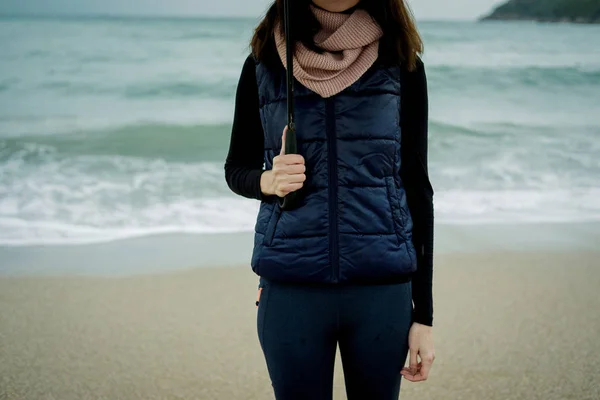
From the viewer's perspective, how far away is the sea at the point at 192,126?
6.65 m

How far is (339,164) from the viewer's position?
152 centimetres

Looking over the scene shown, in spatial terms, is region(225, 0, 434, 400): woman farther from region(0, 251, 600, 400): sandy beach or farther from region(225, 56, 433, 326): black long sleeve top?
region(0, 251, 600, 400): sandy beach

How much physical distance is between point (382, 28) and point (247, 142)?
1.48ft

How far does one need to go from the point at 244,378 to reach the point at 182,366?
365 mm

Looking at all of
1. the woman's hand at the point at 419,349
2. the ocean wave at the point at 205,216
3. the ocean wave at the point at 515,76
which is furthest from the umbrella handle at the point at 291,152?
the ocean wave at the point at 515,76

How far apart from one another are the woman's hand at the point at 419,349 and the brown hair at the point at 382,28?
2.11 feet

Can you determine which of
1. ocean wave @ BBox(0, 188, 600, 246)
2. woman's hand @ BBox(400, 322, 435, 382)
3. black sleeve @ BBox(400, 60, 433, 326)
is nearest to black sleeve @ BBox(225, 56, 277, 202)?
black sleeve @ BBox(400, 60, 433, 326)

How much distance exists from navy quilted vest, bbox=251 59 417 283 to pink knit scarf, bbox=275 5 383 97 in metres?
0.03

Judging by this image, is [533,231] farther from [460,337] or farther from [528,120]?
[528,120]

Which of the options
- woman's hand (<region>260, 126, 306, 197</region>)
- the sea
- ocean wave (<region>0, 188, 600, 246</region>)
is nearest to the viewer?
woman's hand (<region>260, 126, 306, 197</region>)

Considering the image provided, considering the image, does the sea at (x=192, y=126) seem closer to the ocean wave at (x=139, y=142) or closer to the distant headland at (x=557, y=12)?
the ocean wave at (x=139, y=142)

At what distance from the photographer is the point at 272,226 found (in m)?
1.56

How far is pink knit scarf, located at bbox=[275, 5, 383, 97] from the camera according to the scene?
152 centimetres

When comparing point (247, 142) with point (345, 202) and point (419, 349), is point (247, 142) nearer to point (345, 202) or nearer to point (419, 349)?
point (345, 202)
